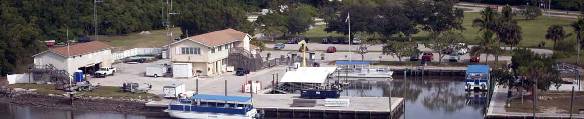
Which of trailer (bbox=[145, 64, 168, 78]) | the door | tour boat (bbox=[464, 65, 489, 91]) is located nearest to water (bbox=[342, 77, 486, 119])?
tour boat (bbox=[464, 65, 489, 91])

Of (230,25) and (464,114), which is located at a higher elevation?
(230,25)

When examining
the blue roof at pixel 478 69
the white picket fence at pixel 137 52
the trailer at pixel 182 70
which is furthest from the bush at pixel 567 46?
the white picket fence at pixel 137 52

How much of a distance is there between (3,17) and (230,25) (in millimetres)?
15379

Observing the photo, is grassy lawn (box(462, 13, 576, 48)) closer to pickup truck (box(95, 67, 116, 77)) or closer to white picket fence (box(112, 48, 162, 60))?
white picket fence (box(112, 48, 162, 60))

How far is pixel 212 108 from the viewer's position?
35.0 metres

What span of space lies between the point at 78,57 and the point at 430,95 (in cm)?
1744

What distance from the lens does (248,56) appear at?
47312mm

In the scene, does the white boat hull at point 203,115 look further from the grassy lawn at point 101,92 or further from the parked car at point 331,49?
the parked car at point 331,49

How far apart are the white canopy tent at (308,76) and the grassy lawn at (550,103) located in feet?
27.8

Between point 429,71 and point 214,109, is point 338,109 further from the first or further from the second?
point 429,71

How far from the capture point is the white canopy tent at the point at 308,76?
→ 3941 cm

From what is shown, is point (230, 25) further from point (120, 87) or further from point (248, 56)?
point (120, 87)

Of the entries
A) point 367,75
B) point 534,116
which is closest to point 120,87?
point 367,75

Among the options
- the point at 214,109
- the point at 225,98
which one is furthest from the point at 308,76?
the point at 214,109
